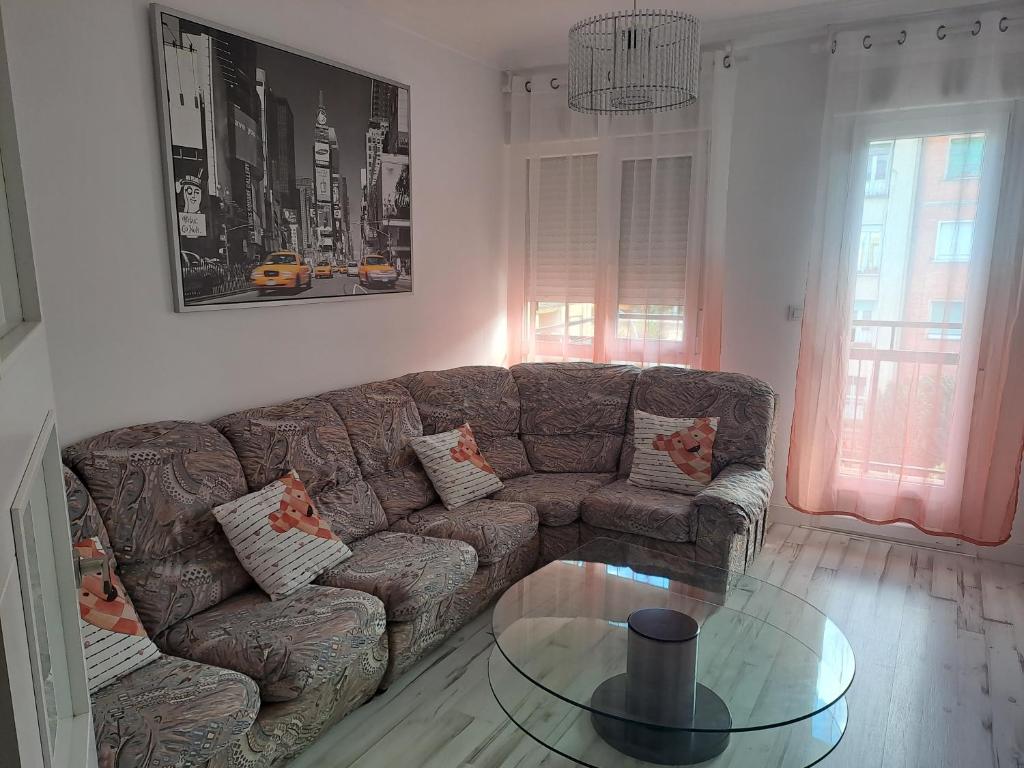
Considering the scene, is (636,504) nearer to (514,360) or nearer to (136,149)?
(514,360)

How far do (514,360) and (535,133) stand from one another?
1.43 metres

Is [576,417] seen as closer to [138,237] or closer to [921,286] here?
[921,286]

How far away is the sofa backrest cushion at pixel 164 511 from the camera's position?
6.96 ft

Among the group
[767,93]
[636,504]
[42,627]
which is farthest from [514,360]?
[42,627]

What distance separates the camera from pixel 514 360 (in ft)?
15.2

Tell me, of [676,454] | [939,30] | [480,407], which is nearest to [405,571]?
[480,407]

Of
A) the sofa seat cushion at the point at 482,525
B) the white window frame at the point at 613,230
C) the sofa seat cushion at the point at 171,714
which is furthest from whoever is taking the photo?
the white window frame at the point at 613,230

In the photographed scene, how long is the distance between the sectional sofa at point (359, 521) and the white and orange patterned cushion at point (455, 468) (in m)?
0.07

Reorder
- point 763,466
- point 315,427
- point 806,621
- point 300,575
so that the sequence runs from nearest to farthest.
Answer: point 806,621, point 300,575, point 315,427, point 763,466

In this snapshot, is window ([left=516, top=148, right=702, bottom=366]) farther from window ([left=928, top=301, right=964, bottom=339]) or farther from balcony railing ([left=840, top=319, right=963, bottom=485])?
window ([left=928, top=301, right=964, bottom=339])

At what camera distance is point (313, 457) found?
277 cm

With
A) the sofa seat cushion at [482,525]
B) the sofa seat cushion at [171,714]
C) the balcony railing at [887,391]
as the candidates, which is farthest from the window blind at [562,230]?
the sofa seat cushion at [171,714]

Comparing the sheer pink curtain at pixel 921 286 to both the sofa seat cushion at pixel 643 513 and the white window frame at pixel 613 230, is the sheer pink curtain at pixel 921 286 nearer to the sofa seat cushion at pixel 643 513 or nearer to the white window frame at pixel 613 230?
the white window frame at pixel 613 230

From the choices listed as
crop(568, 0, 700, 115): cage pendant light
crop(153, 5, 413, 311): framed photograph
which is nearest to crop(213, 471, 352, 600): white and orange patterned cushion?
crop(153, 5, 413, 311): framed photograph
